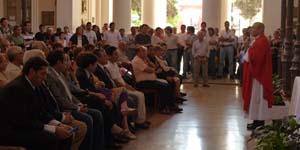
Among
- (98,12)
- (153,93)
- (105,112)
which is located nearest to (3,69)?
(105,112)

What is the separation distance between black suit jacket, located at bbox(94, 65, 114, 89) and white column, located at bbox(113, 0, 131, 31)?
9.82 metres

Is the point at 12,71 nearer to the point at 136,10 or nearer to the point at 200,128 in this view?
the point at 200,128

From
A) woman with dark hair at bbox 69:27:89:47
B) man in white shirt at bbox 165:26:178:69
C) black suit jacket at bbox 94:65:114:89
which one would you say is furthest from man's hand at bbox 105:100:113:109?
man in white shirt at bbox 165:26:178:69

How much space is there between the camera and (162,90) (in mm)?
9266

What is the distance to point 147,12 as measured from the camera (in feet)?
74.7

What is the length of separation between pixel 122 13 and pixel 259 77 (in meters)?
10.0

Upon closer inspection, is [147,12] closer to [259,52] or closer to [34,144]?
[259,52]

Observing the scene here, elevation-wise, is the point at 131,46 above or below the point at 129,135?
above

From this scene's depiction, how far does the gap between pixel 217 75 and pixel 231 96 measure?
3672mm

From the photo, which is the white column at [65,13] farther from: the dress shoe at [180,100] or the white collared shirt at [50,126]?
the white collared shirt at [50,126]

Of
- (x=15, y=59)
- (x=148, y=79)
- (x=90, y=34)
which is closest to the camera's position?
(x=15, y=59)

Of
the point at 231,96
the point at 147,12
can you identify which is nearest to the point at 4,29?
the point at 231,96

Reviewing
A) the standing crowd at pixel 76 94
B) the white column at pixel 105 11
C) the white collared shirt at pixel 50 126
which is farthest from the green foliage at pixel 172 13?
the white collared shirt at pixel 50 126

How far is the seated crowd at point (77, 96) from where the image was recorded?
4.45m
